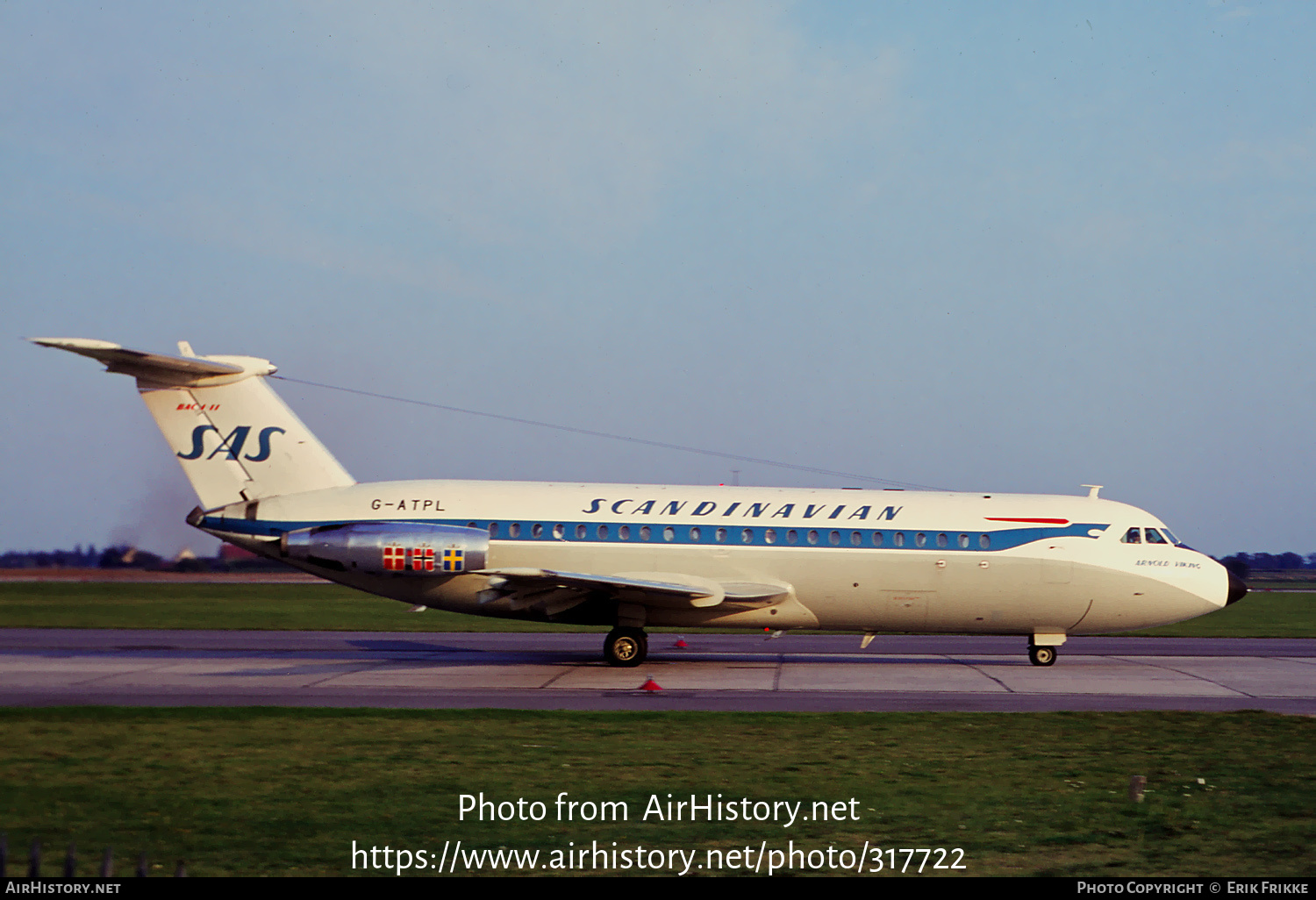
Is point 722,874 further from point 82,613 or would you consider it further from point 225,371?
point 82,613

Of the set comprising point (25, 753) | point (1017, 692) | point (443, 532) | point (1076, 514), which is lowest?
point (25, 753)

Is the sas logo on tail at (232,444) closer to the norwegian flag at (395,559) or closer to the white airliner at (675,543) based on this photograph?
the white airliner at (675,543)

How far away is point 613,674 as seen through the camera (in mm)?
21656

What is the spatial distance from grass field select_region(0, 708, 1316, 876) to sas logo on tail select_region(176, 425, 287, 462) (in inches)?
349

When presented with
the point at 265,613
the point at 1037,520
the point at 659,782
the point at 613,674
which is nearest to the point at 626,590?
the point at 613,674

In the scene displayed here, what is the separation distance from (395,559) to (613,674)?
507 cm

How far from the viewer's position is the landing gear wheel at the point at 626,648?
74.6 feet

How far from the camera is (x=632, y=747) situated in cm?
1295

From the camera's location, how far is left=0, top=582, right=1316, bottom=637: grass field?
33.8 m

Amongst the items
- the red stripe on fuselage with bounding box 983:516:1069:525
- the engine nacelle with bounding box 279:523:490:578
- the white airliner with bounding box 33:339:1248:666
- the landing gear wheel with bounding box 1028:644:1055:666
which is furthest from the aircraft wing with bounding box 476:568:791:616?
the landing gear wheel with bounding box 1028:644:1055:666

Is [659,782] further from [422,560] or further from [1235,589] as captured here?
[1235,589]

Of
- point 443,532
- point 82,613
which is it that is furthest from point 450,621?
point 443,532
